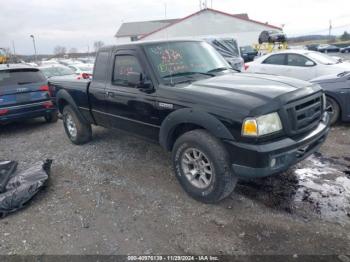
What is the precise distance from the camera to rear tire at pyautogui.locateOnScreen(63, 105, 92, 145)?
5.84 metres

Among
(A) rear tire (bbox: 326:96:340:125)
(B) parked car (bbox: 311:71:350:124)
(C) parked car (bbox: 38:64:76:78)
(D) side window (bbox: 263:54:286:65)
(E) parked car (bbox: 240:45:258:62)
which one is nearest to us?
(B) parked car (bbox: 311:71:350:124)

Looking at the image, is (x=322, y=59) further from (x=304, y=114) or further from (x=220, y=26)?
(x=220, y=26)

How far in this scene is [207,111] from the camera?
3.23 metres

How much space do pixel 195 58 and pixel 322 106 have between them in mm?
1815

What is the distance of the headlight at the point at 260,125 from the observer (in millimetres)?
2916

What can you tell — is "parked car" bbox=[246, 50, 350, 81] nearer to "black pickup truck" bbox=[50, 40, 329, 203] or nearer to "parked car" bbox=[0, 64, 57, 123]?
"black pickup truck" bbox=[50, 40, 329, 203]

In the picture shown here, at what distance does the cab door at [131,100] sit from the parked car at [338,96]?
3.81 meters

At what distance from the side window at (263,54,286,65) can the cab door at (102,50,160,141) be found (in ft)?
22.6

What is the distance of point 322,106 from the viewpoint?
3.77 m

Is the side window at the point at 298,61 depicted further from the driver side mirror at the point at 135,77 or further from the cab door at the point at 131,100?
the driver side mirror at the point at 135,77

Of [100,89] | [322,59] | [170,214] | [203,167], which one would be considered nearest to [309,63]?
[322,59]

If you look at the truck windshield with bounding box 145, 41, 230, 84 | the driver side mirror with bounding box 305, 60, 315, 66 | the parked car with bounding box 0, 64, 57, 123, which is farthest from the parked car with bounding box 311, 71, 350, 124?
the parked car with bounding box 0, 64, 57, 123

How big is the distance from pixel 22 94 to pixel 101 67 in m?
3.32

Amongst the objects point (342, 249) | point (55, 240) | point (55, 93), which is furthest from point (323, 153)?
point (55, 93)
